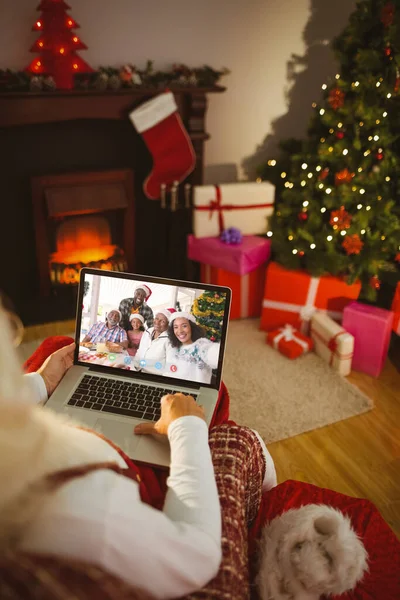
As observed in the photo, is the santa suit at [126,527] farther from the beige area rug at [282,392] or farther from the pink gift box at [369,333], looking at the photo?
the pink gift box at [369,333]

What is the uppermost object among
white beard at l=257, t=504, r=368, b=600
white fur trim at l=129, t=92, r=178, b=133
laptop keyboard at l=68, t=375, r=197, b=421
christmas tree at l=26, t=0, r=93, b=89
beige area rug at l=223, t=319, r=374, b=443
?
christmas tree at l=26, t=0, r=93, b=89

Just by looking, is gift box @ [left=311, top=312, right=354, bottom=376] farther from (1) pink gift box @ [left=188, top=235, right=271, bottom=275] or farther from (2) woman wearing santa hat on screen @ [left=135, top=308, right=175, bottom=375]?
(2) woman wearing santa hat on screen @ [left=135, top=308, right=175, bottom=375]

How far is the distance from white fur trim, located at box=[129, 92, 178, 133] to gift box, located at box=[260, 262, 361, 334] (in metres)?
0.91

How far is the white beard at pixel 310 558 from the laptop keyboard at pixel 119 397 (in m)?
0.41

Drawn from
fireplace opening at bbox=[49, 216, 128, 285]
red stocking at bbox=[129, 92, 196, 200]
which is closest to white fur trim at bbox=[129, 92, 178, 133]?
red stocking at bbox=[129, 92, 196, 200]

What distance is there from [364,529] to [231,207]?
1840mm

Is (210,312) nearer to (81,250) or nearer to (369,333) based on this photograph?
(369,333)

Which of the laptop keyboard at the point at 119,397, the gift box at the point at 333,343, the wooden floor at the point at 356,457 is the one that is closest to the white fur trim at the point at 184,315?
the laptop keyboard at the point at 119,397

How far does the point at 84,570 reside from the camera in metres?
0.70

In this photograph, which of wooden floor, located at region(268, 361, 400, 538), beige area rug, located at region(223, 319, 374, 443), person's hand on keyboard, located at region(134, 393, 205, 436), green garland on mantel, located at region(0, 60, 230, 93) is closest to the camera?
person's hand on keyboard, located at region(134, 393, 205, 436)

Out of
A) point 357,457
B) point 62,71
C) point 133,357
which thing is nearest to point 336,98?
point 62,71

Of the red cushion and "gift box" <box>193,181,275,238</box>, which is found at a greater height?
"gift box" <box>193,181,275,238</box>

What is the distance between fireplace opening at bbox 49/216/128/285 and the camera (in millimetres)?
2770

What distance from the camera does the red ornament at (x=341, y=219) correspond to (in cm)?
246
